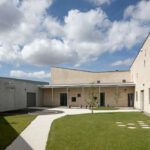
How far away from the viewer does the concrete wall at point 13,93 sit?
1658 cm

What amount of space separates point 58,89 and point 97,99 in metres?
6.02

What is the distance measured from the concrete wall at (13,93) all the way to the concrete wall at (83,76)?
16.0ft

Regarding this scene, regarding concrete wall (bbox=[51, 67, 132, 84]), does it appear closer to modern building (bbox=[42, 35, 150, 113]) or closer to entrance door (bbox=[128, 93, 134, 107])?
modern building (bbox=[42, 35, 150, 113])

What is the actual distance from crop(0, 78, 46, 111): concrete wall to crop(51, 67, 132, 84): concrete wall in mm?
4862

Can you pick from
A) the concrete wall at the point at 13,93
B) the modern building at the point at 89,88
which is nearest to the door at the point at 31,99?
the concrete wall at the point at 13,93

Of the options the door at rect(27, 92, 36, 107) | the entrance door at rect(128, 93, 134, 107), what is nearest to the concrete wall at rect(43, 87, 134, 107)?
the entrance door at rect(128, 93, 134, 107)

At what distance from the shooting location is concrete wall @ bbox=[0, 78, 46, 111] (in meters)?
16.6

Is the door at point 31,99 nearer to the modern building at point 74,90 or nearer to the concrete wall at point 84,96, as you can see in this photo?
the modern building at point 74,90

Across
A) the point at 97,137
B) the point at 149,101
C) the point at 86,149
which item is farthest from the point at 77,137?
the point at 149,101

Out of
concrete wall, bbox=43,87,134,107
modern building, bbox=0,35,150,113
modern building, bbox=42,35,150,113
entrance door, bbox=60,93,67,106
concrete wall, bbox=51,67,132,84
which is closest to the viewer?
modern building, bbox=0,35,150,113

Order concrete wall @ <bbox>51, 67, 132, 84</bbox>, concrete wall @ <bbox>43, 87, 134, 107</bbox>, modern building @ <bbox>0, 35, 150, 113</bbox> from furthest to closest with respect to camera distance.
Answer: concrete wall @ <bbox>51, 67, 132, 84</bbox>
concrete wall @ <bbox>43, 87, 134, 107</bbox>
modern building @ <bbox>0, 35, 150, 113</bbox>

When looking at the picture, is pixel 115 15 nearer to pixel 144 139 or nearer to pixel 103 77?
pixel 144 139

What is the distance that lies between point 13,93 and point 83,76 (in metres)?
11.0

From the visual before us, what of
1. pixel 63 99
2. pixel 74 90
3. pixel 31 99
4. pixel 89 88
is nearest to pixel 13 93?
pixel 31 99
